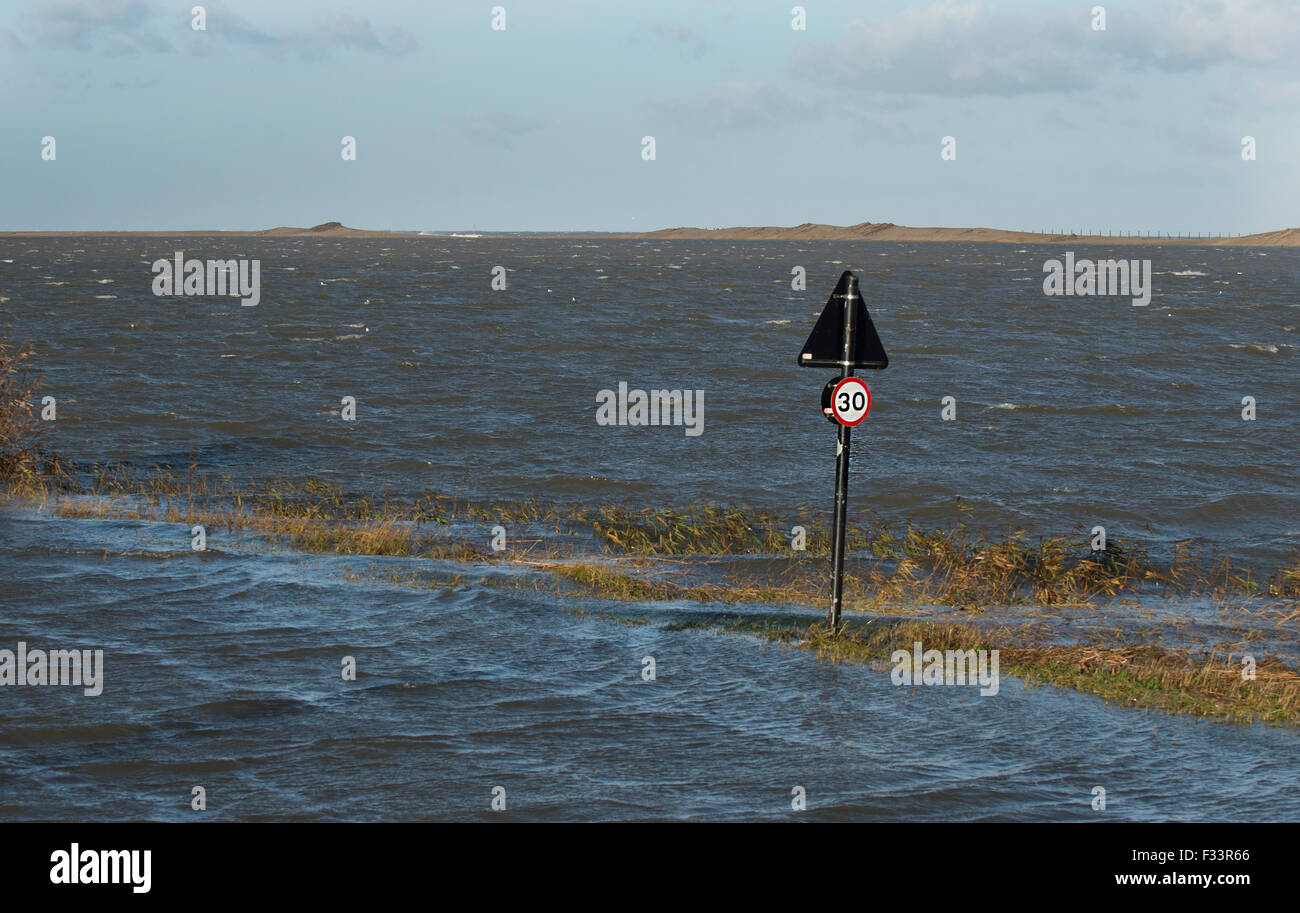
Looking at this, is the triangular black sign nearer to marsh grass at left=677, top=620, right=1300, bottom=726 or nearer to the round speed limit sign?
the round speed limit sign

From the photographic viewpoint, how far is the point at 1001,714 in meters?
8.55

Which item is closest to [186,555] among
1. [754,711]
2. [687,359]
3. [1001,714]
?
[754,711]

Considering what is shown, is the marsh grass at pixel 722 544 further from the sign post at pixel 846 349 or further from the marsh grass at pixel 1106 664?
the sign post at pixel 846 349

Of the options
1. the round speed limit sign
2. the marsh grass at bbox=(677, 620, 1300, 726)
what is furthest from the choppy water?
the round speed limit sign

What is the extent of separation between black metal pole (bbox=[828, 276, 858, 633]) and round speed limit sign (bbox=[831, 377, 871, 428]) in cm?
9

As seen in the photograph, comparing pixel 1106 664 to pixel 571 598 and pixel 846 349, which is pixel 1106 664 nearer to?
pixel 846 349

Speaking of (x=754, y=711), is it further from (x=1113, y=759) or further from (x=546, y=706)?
(x=1113, y=759)

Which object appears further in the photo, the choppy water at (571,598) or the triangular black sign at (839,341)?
the triangular black sign at (839,341)

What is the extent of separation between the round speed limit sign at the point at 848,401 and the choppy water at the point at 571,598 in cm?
172

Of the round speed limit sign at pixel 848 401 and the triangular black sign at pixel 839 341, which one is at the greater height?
the triangular black sign at pixel 839 341

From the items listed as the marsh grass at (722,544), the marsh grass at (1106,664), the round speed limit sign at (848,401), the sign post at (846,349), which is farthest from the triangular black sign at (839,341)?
the marsh grass at (722,544)

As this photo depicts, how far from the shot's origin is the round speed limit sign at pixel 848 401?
9898 millimetres

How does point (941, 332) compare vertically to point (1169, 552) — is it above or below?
above
